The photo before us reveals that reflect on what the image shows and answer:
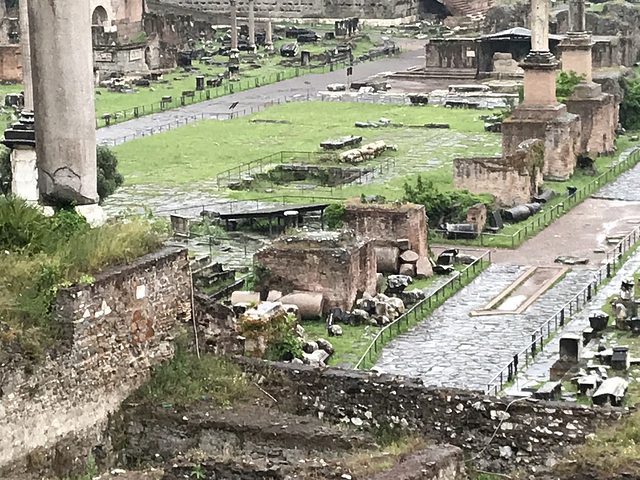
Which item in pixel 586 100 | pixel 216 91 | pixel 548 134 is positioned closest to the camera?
pixel 548 134

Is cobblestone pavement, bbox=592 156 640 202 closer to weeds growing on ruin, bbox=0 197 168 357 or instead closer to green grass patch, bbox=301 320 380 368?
green grass patch, bbox=301 320 380 368

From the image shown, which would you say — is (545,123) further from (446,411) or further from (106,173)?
Answer: (446,411)

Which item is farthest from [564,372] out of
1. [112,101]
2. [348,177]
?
[112,101]

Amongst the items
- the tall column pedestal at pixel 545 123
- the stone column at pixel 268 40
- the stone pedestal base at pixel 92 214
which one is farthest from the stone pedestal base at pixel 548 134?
the stone column at pixel 268 40

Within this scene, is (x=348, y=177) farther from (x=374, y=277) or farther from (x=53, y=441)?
(x=53, y=441)

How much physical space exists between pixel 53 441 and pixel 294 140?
30087 mm

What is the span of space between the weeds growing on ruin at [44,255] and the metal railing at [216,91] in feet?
103

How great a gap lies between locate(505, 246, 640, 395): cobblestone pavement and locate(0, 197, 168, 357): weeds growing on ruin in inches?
248

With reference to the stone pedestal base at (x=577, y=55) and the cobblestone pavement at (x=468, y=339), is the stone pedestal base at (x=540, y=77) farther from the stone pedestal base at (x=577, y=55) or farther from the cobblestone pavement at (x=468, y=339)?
the cobblestone pavement at (x=468, y=339)

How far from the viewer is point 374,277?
27.4m

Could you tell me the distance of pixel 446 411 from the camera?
49.3 feet

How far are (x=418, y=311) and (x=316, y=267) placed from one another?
5.88 ft

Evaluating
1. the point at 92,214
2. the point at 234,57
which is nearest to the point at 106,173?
the point at 92,214

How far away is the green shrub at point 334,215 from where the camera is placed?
2989 centimetres
